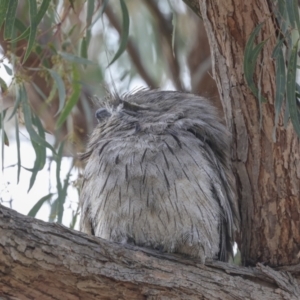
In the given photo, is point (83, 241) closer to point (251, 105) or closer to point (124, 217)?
point (124, 217)

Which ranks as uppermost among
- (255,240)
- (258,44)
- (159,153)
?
(258,44)

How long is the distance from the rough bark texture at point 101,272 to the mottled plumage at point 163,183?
0.53ft

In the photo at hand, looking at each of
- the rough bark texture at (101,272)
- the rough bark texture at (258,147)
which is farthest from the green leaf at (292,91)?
the rough bark texture at (101,272)

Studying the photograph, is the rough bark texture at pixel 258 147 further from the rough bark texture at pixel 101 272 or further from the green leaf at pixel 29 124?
the green leaf at pixel 29 124

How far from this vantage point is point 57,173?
11.4ft

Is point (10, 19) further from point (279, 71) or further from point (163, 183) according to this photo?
point (279, 71)

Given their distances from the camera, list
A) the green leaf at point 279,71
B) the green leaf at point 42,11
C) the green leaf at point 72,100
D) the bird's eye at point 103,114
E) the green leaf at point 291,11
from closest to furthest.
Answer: the green leaf at point 291,11
the green leaf at point 279,71
the green leaf at point 42,11
the bird's eye at point 103,114
the green leaf at point 72,100

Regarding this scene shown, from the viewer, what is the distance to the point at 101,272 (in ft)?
7.39

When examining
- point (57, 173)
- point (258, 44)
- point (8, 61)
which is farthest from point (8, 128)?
point (258, 44)

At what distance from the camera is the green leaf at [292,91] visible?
2.40 m

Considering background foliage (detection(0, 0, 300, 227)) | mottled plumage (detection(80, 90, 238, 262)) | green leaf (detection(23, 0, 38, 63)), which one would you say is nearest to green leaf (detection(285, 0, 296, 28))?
background foliage (detection(0, 0, 300, 227))

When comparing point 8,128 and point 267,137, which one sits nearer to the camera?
point 267,137

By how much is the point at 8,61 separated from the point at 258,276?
140 cm

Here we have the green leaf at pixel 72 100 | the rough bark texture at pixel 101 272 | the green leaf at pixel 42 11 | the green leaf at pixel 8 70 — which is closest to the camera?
the rough bark texture at pixel 101 272
